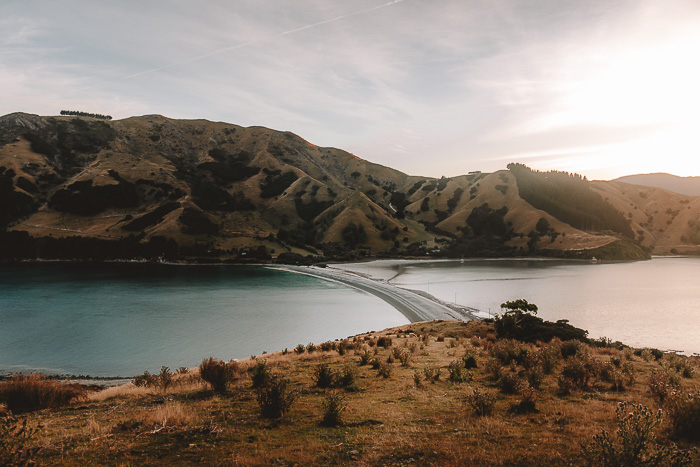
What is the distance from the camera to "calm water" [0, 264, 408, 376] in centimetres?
4575

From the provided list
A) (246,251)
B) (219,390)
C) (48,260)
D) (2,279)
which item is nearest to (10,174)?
(48,260)

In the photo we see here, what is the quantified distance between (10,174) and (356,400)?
255 metres

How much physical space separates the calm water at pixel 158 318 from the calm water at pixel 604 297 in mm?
25462

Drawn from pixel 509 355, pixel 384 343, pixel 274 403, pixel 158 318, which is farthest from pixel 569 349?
pixel 158 318

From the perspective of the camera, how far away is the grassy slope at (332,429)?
25.9 feet

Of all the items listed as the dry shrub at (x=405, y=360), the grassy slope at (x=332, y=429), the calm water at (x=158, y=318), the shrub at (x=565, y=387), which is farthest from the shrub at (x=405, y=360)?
the calm water at (x=158, y=318)

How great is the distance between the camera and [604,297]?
80.4m

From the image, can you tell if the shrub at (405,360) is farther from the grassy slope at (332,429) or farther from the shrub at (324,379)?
the shrub at (324,379)

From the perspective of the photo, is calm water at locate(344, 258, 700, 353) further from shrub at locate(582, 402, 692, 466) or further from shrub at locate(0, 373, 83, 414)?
shrub at locate(0, 373, 83, 414)

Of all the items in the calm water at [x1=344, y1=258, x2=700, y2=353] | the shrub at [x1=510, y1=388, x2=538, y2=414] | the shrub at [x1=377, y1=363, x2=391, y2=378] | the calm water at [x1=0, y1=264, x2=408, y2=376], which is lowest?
the calm water at [x1=0, y1=264, x2=408, y2=376]

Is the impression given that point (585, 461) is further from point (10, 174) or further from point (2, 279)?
point (10, 174)

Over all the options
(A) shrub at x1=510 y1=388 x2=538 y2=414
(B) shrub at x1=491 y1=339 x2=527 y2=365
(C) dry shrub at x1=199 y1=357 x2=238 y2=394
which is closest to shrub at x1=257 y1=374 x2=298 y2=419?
(C) dry shrub at x1=199 y1=357 x2=238 y2=394

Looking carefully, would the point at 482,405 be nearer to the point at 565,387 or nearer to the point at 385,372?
the point at 565,387

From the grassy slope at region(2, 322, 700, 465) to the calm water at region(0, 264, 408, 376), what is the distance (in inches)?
1314
